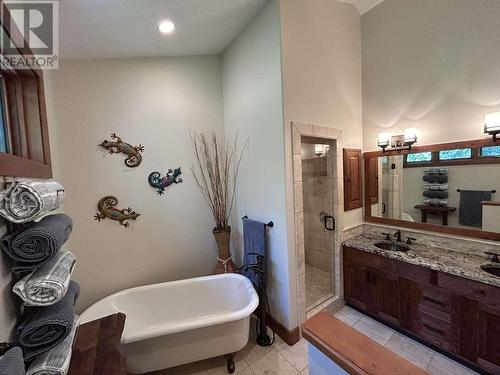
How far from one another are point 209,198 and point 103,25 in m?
1.99

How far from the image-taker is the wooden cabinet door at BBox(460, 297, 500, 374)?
1638 millimetres

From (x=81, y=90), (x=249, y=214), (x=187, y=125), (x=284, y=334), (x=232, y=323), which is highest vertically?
(x=81, y=90)

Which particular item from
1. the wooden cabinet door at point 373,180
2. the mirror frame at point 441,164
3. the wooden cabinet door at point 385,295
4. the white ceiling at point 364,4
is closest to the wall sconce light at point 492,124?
the mirror frame at point 441,164

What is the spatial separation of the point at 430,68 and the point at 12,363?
360 cm

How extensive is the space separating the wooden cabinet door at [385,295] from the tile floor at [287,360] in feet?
0.58

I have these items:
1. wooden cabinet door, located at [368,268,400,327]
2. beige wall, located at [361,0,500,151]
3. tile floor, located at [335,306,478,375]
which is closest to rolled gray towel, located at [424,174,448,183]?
beige wall, located at [361,0,500,151]

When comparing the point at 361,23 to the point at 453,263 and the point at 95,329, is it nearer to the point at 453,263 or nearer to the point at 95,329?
the point at 453,263

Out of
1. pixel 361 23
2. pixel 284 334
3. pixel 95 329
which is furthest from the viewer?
pixel 361 23

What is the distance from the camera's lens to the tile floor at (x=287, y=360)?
1.85 metres

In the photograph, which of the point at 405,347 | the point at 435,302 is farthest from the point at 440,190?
the point at 405,347

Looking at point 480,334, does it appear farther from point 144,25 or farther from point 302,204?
point 144,25

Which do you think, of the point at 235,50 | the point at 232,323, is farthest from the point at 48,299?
the point at 235,50

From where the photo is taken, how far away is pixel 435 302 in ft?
6.39

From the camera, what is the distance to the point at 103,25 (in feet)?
6.02
